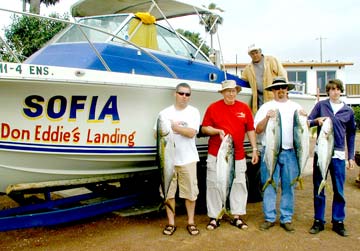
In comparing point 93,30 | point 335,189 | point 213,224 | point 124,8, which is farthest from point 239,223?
point 124,8

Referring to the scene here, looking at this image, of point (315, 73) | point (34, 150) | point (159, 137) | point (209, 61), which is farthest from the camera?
point (315, 73)

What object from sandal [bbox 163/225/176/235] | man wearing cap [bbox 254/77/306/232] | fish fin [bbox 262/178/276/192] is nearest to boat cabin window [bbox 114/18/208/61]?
man wearing cap [bbox 254/77/306/232]

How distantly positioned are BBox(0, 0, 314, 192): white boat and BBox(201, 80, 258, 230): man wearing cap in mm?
628

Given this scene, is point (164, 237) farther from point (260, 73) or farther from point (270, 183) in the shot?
point (260, 73)

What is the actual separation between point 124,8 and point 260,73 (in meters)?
2.41

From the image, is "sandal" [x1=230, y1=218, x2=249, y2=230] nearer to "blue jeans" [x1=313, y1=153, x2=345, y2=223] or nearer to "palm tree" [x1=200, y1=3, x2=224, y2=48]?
"blue jeans" [x1=313, y1=153, x2=345, y2=223]

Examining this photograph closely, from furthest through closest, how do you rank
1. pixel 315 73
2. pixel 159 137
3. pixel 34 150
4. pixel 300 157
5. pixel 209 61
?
pixel 315 73
pixel 209 61
pixel 300 157
pixel 159 137
pixel 34 150

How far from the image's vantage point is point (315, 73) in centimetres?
2597

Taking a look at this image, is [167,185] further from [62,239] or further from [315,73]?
[315,73]

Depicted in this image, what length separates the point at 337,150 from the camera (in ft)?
15.3

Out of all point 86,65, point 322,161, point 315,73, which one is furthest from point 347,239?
point 315,73

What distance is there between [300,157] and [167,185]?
5.03ft

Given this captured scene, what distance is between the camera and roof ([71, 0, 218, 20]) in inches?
245

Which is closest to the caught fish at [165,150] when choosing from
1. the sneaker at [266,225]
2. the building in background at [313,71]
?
the sneaker at [266,225]
